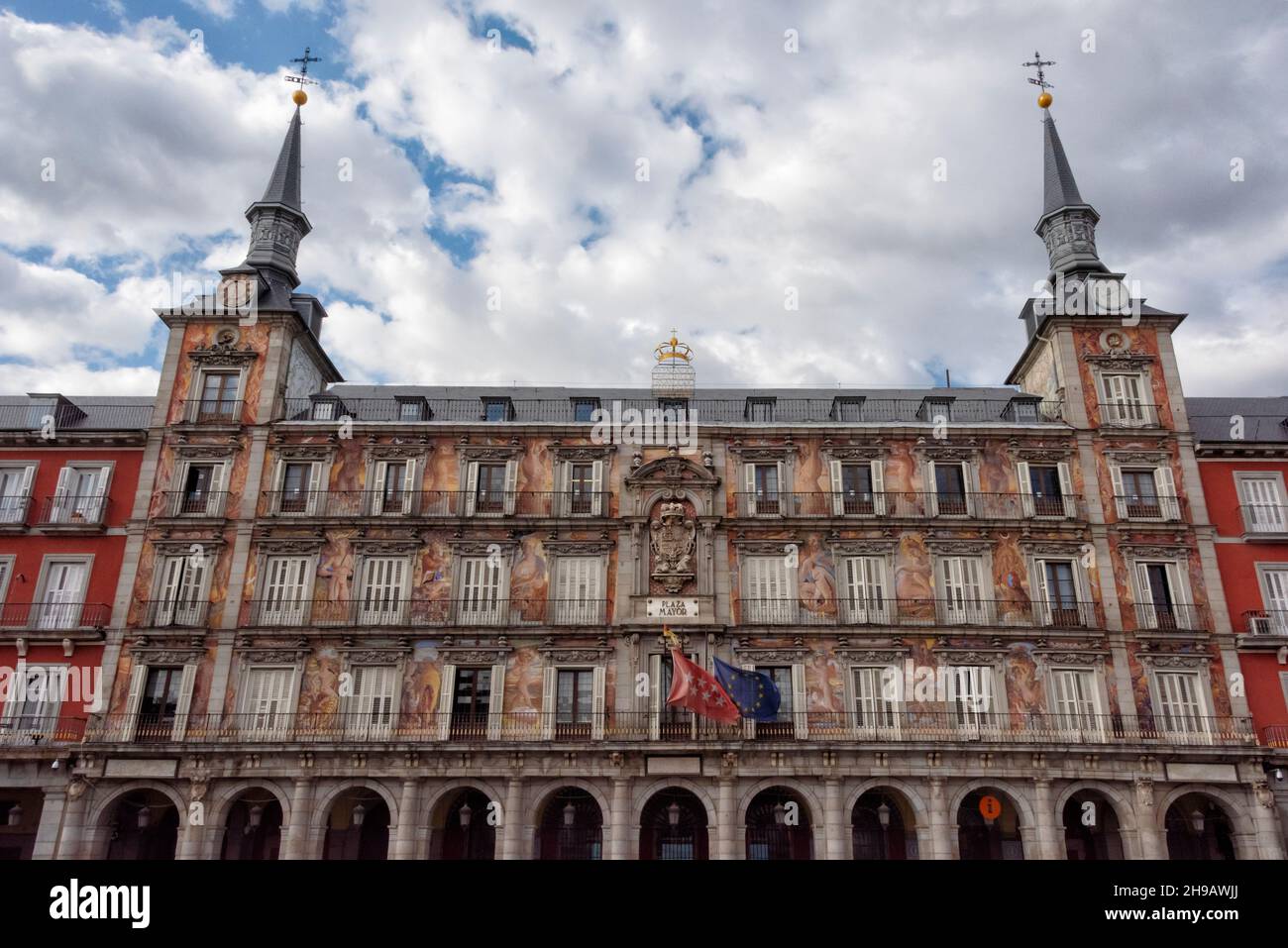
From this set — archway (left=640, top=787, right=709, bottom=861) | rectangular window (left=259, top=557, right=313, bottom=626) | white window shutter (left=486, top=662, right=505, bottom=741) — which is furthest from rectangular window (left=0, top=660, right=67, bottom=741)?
archway (left=640, top=787, right=709, bottom=861)

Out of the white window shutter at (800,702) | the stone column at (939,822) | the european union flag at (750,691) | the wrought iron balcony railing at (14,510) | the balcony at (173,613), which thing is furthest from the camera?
the wrought iron balcony railing at (14,510)

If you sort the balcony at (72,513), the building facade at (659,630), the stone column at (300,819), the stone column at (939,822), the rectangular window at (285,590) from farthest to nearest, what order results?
the balcony at (72,513)
the rectangular window at (285,590)
the building facade at (659,630)
the stone column at (300,819)
the stone column at (939,822)

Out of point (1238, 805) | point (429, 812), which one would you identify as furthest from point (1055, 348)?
point (429, 812)

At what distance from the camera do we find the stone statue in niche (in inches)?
1318

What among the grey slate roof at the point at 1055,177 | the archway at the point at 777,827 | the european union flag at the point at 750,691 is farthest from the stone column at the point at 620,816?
the grey slate roof at the point at 1055,177

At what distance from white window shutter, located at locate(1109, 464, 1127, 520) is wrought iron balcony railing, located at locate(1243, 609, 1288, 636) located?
5624 mm

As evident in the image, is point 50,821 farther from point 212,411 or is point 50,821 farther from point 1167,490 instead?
point 1167,490

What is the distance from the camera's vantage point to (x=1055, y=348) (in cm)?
3747

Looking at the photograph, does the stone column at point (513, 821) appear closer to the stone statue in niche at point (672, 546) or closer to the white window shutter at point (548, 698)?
the white window shutter at point (548, 698)

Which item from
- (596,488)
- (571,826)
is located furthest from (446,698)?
(596,488)

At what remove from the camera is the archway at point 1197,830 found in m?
31.5

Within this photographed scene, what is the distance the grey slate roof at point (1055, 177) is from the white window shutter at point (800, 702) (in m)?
26.1

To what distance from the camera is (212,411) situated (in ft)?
119
